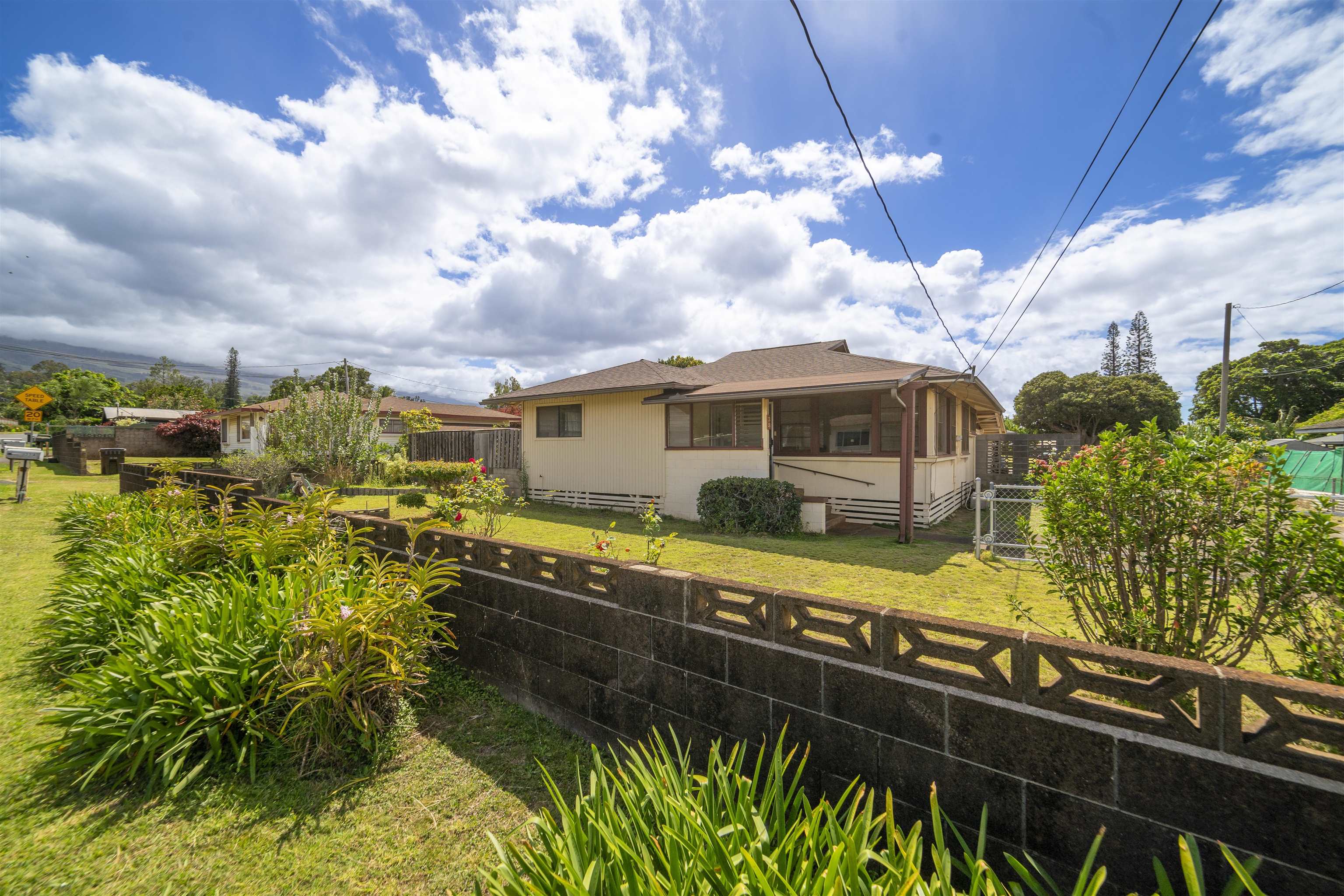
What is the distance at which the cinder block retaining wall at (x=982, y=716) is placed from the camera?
1.41 metres

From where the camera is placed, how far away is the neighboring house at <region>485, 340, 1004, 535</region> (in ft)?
31.8

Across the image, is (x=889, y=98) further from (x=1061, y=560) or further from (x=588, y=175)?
(x=1061, y=560)

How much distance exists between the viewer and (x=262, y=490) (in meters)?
9.15

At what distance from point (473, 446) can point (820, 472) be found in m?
11.3

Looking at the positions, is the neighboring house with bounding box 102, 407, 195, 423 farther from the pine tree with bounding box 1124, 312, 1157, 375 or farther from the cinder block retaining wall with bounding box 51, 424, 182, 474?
the pine tree with bounding box 1124, 312, 1157, 375

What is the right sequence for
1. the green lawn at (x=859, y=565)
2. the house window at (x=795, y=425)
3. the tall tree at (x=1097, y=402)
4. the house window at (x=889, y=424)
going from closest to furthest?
the green lawn at (x=859, y=565) → the house window at (x=889, y=424) → the house window at (x=795, y=425) → the tall tree at (x=1097, y=402)

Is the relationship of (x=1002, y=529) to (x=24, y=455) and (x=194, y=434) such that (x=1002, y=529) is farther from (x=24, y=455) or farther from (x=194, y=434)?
(x=194, y=434)

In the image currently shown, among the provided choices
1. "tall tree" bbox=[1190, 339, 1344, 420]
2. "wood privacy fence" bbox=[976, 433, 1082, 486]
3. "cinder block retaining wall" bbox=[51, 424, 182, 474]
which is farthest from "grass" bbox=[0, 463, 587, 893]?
"tall tree" bbox=[1190, 339, 1344, 420]

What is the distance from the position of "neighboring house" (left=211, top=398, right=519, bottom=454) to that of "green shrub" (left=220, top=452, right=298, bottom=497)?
346 inches

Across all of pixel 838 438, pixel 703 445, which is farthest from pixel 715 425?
pixel 838 438

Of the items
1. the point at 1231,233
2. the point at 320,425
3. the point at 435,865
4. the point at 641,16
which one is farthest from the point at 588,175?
the point at 320,425

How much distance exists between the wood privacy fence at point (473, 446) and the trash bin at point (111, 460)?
10173mm

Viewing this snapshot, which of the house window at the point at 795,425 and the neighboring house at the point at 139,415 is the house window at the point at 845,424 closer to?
the house window at the point at 795,425

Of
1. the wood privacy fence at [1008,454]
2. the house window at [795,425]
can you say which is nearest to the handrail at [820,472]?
the house window at [795,425]
